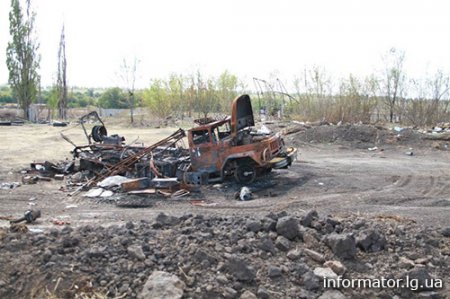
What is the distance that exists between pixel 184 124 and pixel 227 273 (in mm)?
32866

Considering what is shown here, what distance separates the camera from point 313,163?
58.5 feet

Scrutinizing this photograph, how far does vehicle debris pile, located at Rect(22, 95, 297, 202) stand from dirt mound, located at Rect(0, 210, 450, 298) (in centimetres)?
632

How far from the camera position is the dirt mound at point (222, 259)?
5.19 m

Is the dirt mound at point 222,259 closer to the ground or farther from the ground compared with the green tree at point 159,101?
closer to the ground

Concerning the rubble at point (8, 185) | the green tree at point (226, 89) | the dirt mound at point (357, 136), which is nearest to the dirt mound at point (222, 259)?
the rubble at point (8, 185)

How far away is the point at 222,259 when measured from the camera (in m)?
5.63

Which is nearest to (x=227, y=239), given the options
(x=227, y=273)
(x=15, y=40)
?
(x=227, y=273)

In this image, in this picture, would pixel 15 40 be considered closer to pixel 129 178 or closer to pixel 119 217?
pixel 129 178

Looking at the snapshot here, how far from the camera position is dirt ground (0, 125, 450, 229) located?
10445 millimetres

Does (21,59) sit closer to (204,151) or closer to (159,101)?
(159,101)

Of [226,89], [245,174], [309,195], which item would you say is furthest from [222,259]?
[226,89]

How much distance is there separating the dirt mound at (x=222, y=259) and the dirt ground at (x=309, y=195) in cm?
281

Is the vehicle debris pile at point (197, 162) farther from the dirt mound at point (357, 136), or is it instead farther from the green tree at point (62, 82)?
the green tree at point (62, 82)

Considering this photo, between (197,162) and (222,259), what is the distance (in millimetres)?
8030
